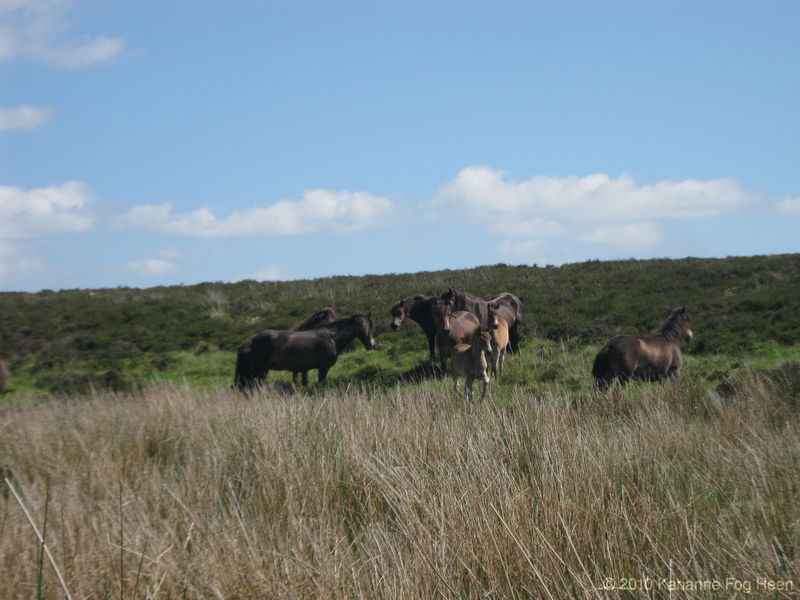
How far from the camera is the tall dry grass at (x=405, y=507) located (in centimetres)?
364

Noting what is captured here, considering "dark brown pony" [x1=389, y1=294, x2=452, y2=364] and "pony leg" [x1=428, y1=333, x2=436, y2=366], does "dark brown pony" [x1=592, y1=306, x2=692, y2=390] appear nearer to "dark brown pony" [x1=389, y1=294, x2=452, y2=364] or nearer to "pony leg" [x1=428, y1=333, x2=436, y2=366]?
"pony leg" [x1=428, y1=333, x2=436, y2=366]

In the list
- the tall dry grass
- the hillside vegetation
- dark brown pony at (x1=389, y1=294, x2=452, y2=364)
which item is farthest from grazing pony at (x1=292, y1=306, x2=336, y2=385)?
the tall dry grass

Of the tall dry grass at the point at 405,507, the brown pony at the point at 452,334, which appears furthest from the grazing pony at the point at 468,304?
the tall dry grass at the point at 405,507

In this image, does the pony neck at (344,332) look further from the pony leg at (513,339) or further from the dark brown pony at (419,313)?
the pony leg at (513,339)

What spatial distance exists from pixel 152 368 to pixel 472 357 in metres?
12.0

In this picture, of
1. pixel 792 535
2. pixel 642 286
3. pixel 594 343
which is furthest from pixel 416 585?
pixel 642 286

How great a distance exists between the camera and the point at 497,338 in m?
15.5

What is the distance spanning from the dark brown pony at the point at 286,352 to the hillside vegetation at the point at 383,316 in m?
1.06

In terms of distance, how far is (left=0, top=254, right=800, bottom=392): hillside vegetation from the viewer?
18.6 m

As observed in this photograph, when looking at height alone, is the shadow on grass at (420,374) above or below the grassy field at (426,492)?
below

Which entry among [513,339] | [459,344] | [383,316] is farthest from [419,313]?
[383,316]

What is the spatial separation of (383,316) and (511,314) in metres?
6.88

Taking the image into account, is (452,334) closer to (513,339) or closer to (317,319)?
(513,339)

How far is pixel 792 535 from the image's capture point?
3.88 m
